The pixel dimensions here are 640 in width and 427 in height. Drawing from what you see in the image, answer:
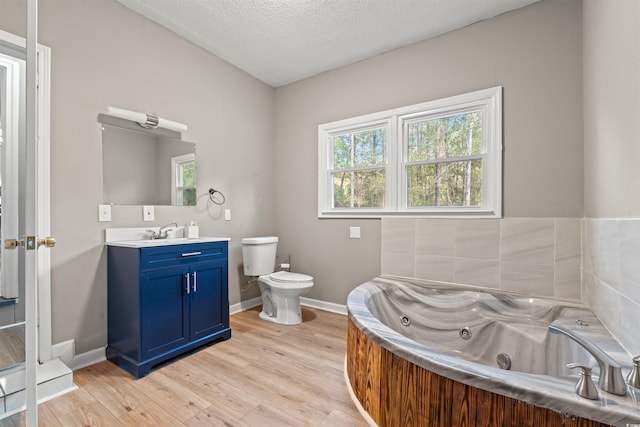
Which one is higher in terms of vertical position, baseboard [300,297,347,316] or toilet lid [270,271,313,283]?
toilet lid [270,271,313,283]

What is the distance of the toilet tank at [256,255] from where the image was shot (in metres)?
3.03

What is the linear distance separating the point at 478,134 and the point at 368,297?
5.54ft

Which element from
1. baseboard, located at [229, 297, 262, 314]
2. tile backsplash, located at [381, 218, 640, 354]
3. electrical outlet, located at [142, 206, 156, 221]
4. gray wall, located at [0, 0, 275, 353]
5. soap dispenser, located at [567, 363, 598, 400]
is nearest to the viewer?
soap dispenser, located at [567, 363, 598, 400]

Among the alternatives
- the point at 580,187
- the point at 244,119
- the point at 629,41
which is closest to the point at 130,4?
the point at 244,119

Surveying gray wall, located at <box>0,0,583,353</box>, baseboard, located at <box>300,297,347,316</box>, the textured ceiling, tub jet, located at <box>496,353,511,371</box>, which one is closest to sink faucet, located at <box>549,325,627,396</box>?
tub jet, located at <box>496,353,511,371</box>

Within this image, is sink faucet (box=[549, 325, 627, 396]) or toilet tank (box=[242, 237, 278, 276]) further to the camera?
toilet tank (box=[242, 237, 278, 276])

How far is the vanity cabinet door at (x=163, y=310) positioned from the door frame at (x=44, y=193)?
1.86 ft

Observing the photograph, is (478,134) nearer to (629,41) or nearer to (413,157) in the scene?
(413,157)

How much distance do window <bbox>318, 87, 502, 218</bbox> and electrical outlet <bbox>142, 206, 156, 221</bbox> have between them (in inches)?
64.6

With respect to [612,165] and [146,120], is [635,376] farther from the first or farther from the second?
[146,120]

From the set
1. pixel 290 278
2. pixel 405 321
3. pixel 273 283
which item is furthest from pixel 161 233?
pixel 405 321

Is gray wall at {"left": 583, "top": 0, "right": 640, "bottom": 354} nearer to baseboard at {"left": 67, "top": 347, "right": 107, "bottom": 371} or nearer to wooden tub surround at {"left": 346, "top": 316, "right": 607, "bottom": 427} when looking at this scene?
wooden tub surround at {"left": 346, "top": 316, "right": 607, "bottom": 427}

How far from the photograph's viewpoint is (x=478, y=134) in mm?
2539

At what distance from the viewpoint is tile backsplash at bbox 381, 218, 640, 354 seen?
1311mm
